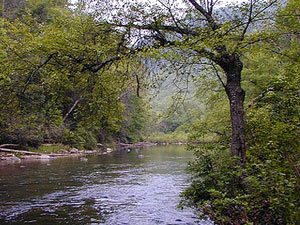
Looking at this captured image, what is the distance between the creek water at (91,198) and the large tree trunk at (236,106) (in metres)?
2.25

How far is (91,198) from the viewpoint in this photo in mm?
10469

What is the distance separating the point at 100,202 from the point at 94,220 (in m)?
2.18

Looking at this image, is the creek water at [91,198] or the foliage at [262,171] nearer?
the foliage at [262,171]

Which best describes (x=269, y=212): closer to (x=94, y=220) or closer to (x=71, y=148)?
(x=94, y=220)

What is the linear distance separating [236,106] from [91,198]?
263 inches

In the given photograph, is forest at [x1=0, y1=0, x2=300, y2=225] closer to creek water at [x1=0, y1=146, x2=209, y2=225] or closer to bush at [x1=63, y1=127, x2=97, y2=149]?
creek water at [x1=0, y1=146, x2=209, y2=225]

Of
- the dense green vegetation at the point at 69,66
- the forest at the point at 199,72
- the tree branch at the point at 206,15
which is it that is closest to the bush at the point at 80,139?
the dense green vegetation at the point at 69,66

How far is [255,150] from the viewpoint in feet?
21.2

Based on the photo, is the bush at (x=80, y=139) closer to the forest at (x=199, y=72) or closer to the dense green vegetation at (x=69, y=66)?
the dense green vegetation at (x=69, y=66)

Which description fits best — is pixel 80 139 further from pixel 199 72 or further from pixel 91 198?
pixel 199 72

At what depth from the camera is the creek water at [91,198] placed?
786cm

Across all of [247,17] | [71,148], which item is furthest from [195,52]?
[71,148]

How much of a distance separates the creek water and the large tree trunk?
225cm

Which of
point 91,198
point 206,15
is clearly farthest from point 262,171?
point 91,198
